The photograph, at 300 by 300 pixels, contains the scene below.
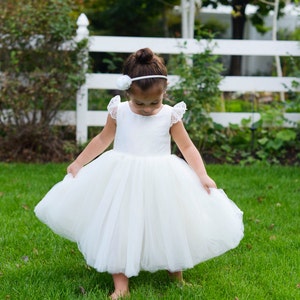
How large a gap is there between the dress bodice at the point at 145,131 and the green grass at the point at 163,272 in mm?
722

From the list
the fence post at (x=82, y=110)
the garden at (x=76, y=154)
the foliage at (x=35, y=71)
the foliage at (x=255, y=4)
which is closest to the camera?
the garden at (x=76, y=154)

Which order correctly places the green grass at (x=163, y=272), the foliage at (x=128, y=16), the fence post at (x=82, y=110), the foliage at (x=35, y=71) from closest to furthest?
the green grass at (x=163, y=272) → the foliage at (x=35, y=71) → the fence post at (x=82, y=110) → the foliage at (x=128, y=16)

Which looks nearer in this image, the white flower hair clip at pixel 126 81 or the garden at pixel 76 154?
the white flower hair clip at pixel 126 81

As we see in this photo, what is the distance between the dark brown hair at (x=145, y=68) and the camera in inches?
128

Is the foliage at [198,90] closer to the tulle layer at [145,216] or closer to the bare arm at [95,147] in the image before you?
the bare arm at [95,147]

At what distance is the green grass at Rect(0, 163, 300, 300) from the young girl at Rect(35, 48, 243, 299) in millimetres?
192

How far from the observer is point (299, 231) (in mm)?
4621

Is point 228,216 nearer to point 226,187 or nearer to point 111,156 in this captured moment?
point 111,156

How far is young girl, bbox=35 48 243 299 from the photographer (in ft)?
10.7

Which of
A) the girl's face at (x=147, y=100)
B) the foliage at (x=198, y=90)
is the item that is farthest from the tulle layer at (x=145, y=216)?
the foliage at (x=198, y=90)

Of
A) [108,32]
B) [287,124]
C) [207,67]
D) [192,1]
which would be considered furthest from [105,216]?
[108,32]

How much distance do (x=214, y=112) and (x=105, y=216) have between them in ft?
15.1

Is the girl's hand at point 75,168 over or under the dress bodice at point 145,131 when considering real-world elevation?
under

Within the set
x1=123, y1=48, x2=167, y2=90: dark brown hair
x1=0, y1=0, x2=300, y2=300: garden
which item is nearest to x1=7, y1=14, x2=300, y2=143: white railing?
x1=0, y1=0, x2=300, y2=300: garden
